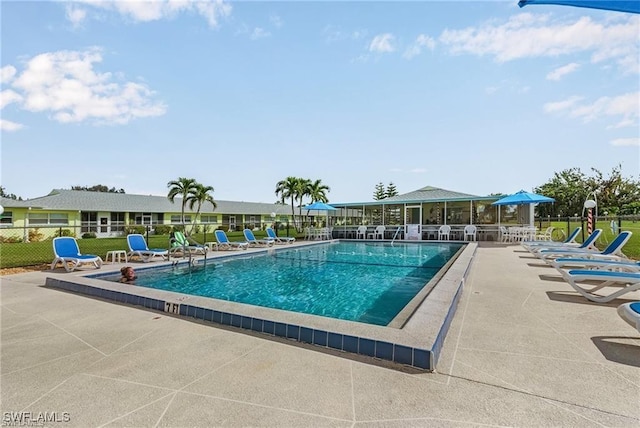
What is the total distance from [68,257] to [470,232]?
56.0ft

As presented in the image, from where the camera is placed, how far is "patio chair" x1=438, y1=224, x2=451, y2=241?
18120 millimetres

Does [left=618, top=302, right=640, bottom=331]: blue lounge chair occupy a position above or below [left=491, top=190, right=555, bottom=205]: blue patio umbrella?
below

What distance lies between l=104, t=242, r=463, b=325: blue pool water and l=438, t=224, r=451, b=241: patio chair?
718 cm

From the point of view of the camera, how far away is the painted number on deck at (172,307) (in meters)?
4.29

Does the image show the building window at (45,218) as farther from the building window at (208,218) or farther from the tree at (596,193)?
the tree at (596,193)

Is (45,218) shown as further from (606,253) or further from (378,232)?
(606,253)

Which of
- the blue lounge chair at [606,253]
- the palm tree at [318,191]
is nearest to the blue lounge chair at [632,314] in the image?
the blue lounge chair at [606,253]

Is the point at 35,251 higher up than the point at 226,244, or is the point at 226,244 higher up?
the point at 226,244

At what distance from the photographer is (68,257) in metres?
7.81

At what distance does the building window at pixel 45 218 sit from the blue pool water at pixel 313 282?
63.5 ft

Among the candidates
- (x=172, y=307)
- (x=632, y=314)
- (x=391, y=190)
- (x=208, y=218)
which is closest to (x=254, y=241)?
(x=172, y=307)

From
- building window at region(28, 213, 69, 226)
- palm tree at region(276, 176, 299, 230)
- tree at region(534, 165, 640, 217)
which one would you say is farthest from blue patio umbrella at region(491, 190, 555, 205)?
tree at region(534, 165, 640, 217)

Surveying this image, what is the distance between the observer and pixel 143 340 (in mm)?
3357

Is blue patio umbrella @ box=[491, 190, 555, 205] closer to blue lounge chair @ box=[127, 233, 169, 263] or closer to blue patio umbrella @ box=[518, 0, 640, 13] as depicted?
blue patio umbrella @ box=[518, 0, 640, 13]
